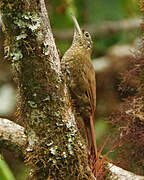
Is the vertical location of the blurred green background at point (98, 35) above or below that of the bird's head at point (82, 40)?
below

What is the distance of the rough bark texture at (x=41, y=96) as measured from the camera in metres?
2.15

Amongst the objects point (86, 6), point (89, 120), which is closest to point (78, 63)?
point (89, 120)

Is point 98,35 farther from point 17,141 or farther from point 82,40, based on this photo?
point 17,141

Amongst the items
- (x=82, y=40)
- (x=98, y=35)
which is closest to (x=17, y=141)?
(x=82, y=40)

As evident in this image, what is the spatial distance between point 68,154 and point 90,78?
66 cm

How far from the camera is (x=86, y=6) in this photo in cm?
705

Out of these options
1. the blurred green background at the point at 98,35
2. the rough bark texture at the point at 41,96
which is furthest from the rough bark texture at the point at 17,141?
the blurred green background at the point at 98,35

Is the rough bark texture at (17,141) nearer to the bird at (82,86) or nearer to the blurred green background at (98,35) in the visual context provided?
the bird at (82,86)

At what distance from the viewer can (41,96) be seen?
2.22 m

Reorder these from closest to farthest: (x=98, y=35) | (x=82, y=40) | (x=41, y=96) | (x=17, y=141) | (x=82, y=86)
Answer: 1. (x=41, y=96)
2. (x=82, y=86)
3. (x=17, y=141)
4. (x=82, y=40)
5. (x=98, y=35)

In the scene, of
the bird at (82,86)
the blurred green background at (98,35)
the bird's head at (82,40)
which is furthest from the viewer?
the blurred green background at (98,35)

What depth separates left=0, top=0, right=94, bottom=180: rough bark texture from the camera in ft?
7.05

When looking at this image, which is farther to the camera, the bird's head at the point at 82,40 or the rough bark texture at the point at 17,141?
the bird's head at the point at 82,40

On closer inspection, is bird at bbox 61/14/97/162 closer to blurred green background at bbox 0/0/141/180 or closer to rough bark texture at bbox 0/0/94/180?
rough bark texture at bbox 0/0/94/180
